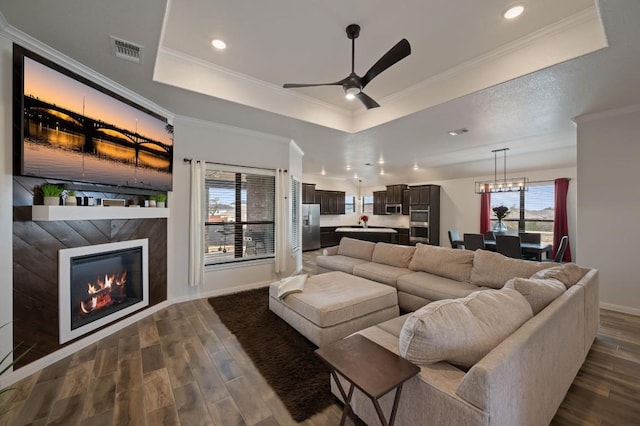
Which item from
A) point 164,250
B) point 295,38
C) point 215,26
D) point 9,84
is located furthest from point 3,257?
point 295,38

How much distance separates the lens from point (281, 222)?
4.80 meters

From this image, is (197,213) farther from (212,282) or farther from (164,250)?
(212,282)

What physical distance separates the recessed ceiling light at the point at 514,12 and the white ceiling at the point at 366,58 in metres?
0.06

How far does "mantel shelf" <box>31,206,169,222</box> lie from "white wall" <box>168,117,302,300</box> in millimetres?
439

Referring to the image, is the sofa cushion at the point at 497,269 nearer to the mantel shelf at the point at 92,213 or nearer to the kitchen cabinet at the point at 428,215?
the mantel shelf at the point at 92,213

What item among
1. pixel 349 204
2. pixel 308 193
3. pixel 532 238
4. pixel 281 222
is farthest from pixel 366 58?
pixel 349 204

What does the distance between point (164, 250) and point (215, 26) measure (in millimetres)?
2913

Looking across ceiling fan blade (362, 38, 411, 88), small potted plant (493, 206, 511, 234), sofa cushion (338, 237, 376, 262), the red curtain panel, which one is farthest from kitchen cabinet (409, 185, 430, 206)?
ceiling fan blade (362, 38, 411, 88)

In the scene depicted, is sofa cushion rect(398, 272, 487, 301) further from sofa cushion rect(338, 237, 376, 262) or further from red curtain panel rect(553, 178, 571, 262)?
red curtain panel rect(553, 178, 571, 262)

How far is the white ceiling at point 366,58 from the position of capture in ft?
6.99

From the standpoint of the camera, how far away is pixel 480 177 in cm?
764

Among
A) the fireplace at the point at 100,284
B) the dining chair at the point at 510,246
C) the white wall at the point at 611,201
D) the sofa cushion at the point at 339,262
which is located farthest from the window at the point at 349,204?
the fireplace at the point at 100,284

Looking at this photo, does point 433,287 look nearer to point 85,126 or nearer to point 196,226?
point 196,226

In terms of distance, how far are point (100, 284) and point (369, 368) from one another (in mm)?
3217
